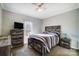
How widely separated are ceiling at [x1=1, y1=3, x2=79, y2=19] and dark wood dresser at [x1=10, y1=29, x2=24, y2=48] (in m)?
0.39

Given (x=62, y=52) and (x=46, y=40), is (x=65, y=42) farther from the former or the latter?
(x=46, y=40)

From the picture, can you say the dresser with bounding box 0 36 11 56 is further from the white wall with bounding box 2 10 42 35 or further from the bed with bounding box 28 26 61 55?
the bed with bounding box 28 26 61 55

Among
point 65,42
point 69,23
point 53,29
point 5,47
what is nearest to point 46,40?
point 53,29

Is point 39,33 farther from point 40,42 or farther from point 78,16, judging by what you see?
point 78,16

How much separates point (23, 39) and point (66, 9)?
1.04 m

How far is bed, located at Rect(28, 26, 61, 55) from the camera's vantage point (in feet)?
4.11

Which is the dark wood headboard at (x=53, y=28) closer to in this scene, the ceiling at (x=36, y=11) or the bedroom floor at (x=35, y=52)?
the ceiling at (x=36, y=11)

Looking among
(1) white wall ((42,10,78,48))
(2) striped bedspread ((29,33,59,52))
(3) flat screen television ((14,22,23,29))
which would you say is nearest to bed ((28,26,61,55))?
(2) striped bedspread ((29,33,59,52))

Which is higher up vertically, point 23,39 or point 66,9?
point 66,9

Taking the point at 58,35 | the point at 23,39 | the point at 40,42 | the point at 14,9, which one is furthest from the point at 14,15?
the point at 58,35

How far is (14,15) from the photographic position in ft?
4.00

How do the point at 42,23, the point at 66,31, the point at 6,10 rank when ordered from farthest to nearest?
1. the point at 42,23
2. the point at 66,31
3. the point at 6,10

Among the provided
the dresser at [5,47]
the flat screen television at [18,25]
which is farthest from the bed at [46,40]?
the dresser at [5,47]

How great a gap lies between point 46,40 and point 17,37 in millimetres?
594
